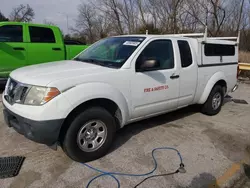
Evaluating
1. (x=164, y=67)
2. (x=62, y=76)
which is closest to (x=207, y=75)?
(x=164, y=67)

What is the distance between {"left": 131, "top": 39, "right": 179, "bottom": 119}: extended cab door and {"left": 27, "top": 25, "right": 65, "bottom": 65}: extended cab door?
400 cm

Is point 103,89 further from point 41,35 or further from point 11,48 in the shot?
point 41,35

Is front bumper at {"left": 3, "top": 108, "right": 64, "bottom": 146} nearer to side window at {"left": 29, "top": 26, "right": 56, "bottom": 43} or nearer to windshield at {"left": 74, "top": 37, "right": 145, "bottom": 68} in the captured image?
windshield at {"left": 74, "top": 37, "right": 145, "bottom": 68}

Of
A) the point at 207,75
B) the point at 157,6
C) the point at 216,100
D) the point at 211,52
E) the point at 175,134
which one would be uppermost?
the point at 157,6

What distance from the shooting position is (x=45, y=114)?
250 centimetres

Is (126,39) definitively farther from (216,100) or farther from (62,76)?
(216,100)

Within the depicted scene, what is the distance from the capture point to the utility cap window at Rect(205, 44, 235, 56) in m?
4.55

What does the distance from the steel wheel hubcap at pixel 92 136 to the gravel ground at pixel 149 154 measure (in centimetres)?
23

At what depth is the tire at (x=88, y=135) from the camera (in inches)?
109

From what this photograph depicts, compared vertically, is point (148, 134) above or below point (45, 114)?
below

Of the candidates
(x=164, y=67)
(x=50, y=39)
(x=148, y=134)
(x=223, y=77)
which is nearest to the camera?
(x=164, y=67)

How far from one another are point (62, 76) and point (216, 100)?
3.79m

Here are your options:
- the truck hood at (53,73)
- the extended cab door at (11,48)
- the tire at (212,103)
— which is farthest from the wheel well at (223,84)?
the extended cab door at (11,48)

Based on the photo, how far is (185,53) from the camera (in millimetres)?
4109
